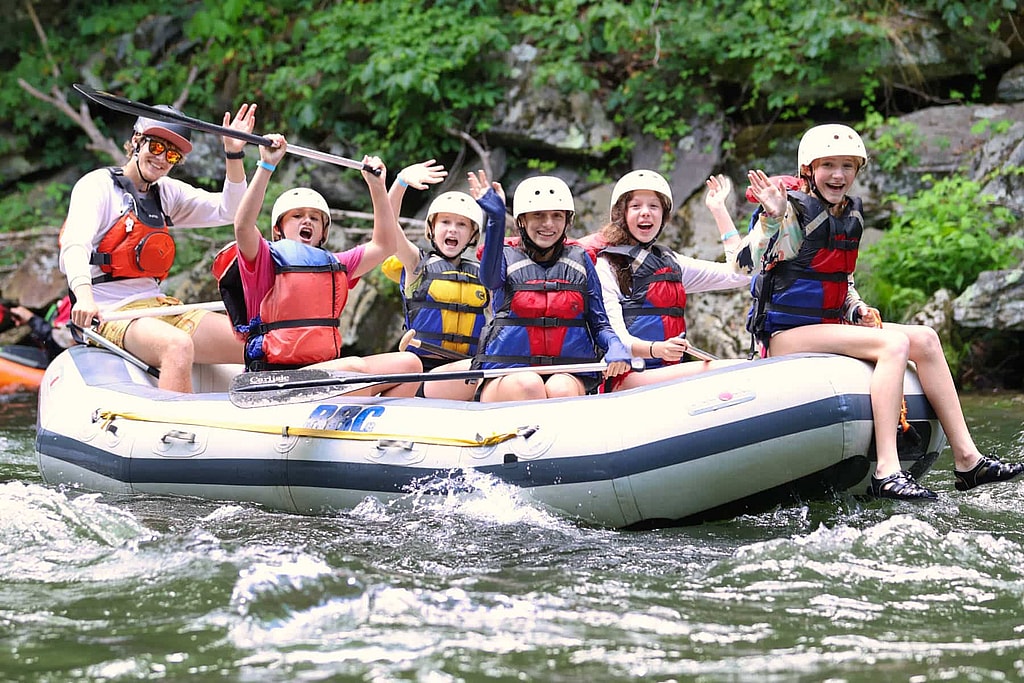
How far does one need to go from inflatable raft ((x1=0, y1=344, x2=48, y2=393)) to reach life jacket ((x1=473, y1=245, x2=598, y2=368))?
5.87 metres

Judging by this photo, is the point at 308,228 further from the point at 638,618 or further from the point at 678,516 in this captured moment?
the point at 638,618

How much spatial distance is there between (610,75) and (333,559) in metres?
7.93

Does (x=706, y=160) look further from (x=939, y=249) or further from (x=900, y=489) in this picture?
(x=900, y=489)

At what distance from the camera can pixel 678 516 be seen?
3.99 metres

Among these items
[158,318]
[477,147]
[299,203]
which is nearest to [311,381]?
[299,203]

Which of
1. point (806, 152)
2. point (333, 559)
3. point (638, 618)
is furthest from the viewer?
point (806, 152)

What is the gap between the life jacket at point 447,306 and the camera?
510 centimetres

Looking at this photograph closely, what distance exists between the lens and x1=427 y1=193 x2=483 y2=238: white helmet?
5.18 m

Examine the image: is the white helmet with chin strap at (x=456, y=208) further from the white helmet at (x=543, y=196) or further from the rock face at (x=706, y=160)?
the rock face at (x=706, y=160)

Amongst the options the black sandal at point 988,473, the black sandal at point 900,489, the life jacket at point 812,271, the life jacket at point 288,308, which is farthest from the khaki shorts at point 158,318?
the black sandal at point 988,473

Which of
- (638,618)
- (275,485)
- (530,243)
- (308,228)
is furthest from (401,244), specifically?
(638,618)

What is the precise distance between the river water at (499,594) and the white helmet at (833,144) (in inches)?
51.8

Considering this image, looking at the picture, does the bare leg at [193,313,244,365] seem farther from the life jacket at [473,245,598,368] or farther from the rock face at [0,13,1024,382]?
the rock face at [0,13,1024,382]

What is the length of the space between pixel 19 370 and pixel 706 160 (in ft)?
19.8
